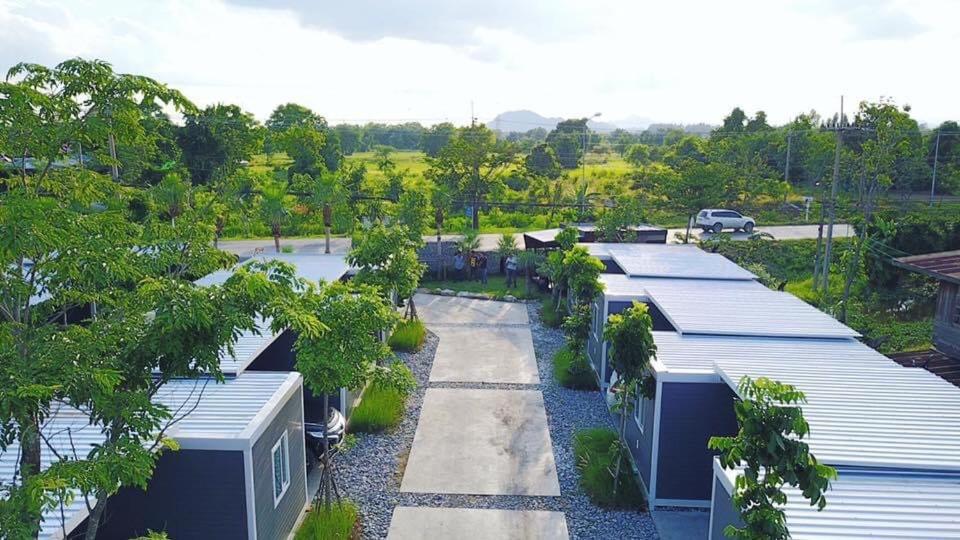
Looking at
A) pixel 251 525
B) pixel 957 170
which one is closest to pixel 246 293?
pixel 251 525

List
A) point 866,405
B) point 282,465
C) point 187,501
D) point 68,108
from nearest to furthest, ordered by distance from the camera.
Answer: point 68,108, point 187,501, point 866,405, point 282,465

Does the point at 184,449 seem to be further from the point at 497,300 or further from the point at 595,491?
the point at 497,300

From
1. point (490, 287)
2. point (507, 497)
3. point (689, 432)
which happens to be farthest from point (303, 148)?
point (689, 432)

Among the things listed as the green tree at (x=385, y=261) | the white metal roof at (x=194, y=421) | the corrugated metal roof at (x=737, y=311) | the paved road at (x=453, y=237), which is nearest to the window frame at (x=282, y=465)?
the white metal roof at (x=194, y=421)

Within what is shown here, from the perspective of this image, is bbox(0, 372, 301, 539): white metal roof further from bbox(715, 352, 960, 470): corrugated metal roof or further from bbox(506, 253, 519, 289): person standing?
bbox(506, 253, 519, 289): person standing

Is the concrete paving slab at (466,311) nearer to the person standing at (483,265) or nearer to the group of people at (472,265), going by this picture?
the person standing at (483,265)

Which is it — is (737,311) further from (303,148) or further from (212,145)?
(303,148)
